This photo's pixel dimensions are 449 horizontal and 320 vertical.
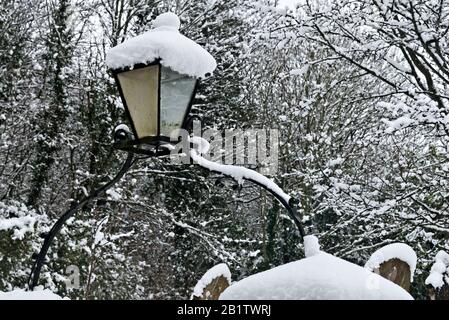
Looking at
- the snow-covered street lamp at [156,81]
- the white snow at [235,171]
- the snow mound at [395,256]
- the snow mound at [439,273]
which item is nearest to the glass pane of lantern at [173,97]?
the snow-covered street lamp at [156,81]

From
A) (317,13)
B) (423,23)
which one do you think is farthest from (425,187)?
(317,13)

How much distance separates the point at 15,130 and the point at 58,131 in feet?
2.47

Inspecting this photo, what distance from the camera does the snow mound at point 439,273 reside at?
16.5 feet

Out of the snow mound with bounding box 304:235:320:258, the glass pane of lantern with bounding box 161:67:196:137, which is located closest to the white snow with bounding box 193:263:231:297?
the glass pane of lantern with bounding box 161:67:196:137

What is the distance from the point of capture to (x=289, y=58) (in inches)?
533

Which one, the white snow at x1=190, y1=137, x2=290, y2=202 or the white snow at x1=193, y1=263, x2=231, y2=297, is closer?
the white snow at x1=190, y1=137, x2=290, y2=202

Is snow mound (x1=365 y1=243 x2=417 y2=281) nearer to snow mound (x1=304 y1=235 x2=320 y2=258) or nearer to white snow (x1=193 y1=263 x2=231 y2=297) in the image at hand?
snow mound (x1=304 y1=235 x2=320 y2=258)

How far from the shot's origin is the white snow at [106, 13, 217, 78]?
2719mm

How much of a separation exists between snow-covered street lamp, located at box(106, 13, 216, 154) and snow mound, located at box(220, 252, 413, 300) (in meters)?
1.26

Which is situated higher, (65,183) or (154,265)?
(65,183)

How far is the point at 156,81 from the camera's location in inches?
108

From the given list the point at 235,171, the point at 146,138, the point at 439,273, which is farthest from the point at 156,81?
the point at 439,273
